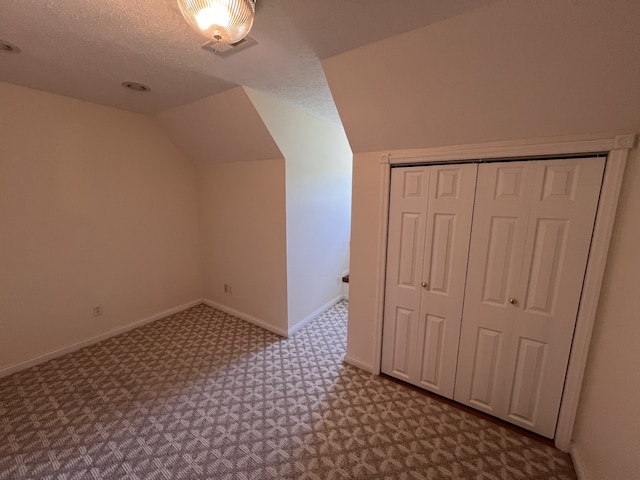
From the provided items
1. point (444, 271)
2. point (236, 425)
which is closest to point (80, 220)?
point (236, 425)

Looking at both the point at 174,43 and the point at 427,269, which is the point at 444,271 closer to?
the point at 427,269

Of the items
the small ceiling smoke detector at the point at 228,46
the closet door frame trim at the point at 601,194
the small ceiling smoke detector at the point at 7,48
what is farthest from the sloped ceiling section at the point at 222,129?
the closet door frame trim at the point at 601,194

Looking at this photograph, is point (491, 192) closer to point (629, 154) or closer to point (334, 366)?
point (629, 154)

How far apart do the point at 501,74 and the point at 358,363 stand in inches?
90.5

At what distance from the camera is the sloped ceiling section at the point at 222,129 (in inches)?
91.1

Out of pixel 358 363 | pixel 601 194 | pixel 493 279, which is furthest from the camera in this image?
pixel 358 363

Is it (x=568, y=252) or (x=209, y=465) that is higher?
(x=568, y=252)

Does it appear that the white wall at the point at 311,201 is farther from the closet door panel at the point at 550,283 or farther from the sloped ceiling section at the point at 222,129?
the closet door panel at the point at 550,283

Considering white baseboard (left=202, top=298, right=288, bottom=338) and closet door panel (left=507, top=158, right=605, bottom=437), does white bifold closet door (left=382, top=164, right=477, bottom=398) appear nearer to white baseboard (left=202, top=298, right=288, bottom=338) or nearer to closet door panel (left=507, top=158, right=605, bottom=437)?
closet door panel (left=507, top=158, right=605, bottom=437)

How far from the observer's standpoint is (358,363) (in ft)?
7.88

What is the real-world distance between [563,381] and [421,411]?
2.92ft

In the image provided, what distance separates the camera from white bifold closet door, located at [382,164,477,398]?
183 centimetres

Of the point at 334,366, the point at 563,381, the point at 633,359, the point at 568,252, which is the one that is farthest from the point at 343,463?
the point at 568,252

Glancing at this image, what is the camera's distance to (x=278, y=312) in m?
2.95
